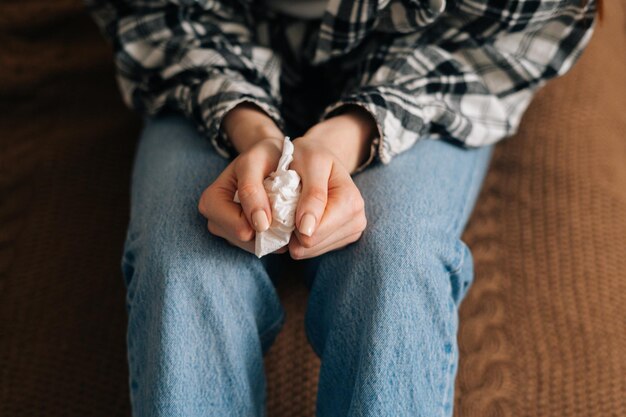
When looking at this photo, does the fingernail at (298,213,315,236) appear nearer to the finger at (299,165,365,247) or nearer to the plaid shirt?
the finger at (299,165,365,247)

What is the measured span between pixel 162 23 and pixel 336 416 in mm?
450

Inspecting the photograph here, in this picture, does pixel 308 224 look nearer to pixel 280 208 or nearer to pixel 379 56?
pixel 280 208

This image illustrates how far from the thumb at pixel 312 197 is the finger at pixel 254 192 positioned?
0.03m

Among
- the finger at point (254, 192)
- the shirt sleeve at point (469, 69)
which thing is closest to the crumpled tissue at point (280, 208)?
the finger at point (254, 192)

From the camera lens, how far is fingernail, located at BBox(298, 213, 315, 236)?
0.54 meters

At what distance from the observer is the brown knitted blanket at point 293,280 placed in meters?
0.71

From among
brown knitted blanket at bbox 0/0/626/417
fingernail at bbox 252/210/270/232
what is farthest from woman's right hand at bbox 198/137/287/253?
brown knitted blanket at bbox 0/0/626/417

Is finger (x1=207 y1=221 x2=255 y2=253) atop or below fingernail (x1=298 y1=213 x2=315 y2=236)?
below

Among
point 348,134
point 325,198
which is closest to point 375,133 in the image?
point 348,134

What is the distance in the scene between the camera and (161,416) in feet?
1.81

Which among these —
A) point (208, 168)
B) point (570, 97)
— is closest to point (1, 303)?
point (208, 168)

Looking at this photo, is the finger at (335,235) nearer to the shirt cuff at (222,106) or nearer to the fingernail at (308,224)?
the fingernail at (308,224)

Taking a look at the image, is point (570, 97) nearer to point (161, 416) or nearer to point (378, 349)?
point (378, 349)

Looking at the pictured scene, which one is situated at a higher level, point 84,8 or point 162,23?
point 162,23
